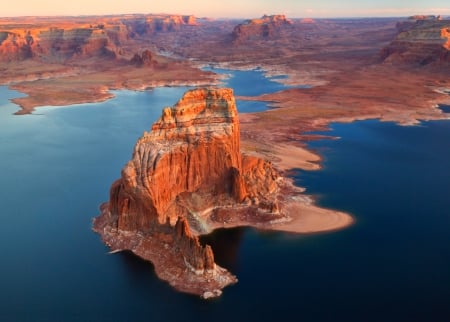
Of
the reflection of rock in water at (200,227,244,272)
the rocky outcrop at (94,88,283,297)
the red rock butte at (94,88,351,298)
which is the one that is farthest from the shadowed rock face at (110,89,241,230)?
the reflection of rock in water at (200,227,244,272)

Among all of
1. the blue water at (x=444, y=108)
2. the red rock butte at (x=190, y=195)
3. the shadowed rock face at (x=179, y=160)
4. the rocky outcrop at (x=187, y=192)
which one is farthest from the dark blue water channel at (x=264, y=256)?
the blue water at (x=444, y=108)

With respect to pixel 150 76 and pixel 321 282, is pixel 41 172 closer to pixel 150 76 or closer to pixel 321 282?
pixel 321 282

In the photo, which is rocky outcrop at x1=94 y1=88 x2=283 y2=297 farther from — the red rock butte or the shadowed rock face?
the red rock butte

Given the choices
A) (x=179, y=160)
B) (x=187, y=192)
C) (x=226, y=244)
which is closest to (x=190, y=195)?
(x=187, y=192)

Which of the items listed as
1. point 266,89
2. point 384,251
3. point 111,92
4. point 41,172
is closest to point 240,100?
point 266,89

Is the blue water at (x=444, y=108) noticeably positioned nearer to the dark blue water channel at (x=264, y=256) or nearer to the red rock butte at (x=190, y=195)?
the dark blue water channel at (x=264, y=256)
